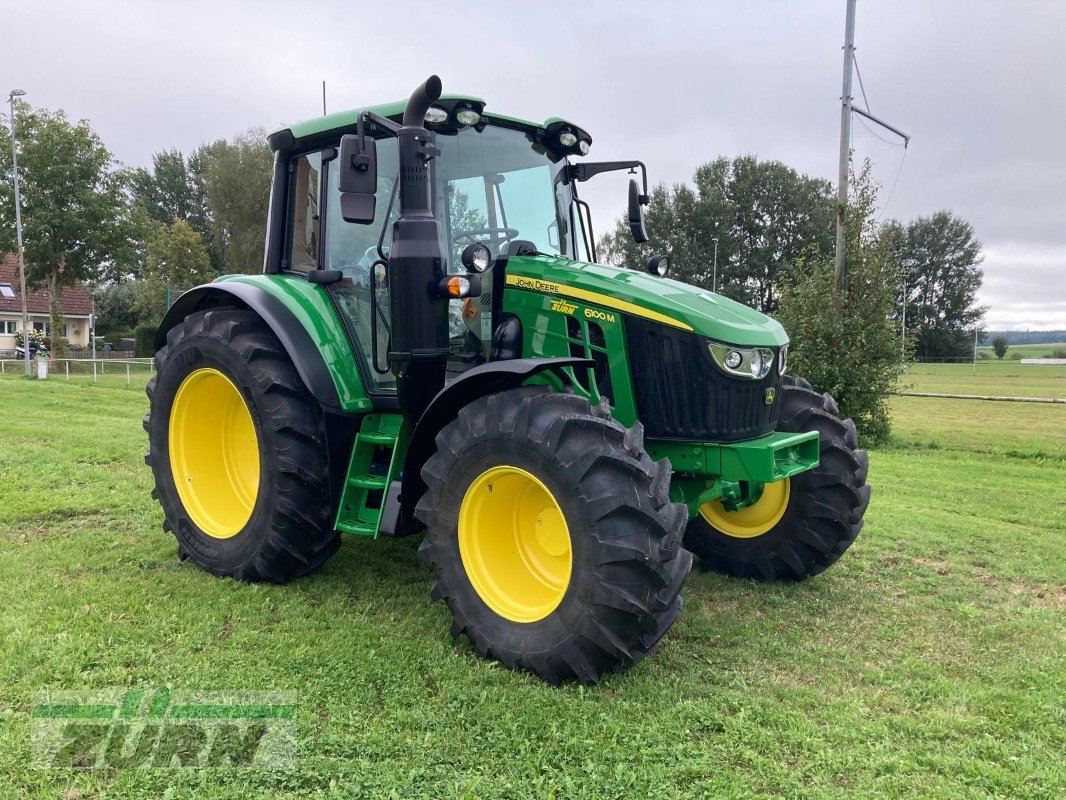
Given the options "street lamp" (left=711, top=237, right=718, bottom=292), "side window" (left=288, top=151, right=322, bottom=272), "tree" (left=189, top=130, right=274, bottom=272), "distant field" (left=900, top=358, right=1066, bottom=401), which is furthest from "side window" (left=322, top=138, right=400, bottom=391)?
"street lamp" (left=711, top=237, right=718, bottom=292)

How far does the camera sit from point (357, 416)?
4.46m

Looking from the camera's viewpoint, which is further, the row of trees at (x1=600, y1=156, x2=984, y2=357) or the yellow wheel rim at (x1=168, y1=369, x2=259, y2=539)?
the row of trees at (x1=600, y1=156, x2=984, y2=357)

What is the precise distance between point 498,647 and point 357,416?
1.64 metres

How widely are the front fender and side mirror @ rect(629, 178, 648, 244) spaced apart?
1.49 m


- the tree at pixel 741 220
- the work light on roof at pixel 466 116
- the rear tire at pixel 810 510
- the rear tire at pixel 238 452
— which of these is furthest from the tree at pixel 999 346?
the rear tire at pixel 238 452

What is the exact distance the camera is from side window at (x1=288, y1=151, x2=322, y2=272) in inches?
192

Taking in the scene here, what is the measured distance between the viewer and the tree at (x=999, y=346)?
214 feet

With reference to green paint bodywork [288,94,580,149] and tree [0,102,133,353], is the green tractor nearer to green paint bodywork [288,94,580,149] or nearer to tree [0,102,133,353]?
green paint bodywork [288,94,580,149]

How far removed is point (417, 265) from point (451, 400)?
27.9 inches

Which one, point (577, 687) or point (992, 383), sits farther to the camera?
point (992, 383)

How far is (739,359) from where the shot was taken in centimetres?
392

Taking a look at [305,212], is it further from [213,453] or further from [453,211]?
[213,453]

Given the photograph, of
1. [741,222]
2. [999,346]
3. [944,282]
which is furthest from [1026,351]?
[741,222]

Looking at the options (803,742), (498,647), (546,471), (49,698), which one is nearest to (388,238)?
(546,471)
